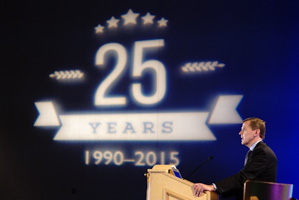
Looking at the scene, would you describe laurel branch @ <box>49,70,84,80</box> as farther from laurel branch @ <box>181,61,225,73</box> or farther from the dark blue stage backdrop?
laurel branch @ <box>181,61,225,73</box>

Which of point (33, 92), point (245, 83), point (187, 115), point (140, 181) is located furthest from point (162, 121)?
point (33, 92)

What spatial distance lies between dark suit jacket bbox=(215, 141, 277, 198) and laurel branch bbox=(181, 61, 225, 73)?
1.53 m

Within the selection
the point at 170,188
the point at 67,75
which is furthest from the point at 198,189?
the point at 67,75

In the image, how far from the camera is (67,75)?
4402mm

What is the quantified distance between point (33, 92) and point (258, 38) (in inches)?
124

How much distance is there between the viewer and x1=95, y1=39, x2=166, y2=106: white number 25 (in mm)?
4012

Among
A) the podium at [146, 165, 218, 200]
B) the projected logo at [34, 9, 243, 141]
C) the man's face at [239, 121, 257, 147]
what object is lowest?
the podium at [146, 165, 218, 200]

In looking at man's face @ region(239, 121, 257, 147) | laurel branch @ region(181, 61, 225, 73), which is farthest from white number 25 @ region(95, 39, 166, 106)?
man's face @ region(239, 121, 257, 147)

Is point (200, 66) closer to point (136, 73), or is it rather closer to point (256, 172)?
point (136, 73)

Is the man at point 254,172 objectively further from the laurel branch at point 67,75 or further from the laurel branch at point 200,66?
the laurel branch at point 67,75

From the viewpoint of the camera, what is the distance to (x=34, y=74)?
14.9 feet

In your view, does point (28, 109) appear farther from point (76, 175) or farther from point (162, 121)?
point (162, 121)

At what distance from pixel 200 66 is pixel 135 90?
2.94ft

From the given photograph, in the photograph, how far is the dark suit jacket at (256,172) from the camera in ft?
7.95
